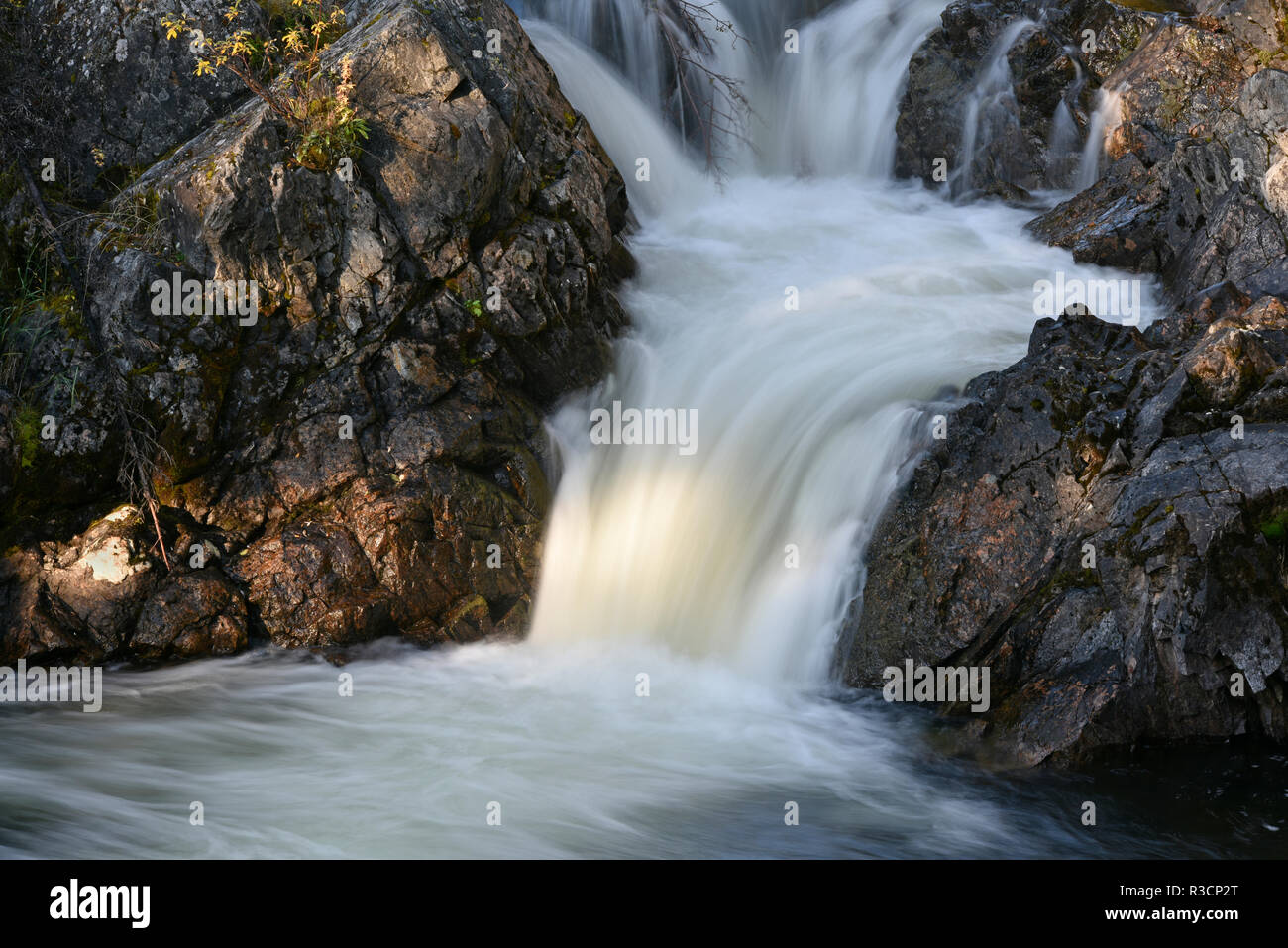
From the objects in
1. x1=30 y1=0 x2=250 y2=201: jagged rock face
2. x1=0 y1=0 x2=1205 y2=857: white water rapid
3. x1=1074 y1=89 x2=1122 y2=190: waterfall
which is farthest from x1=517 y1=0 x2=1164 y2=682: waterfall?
x1=30 y1=0 x2=250 y2=201: jagged rock face

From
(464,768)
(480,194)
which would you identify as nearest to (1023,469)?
(464,768)

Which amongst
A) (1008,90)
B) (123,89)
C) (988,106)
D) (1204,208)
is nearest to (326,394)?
(123,89)

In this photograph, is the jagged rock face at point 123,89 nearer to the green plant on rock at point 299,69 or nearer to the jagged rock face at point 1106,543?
the green plant on rock at point 299,69

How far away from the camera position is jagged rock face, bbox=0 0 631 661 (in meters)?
7.67

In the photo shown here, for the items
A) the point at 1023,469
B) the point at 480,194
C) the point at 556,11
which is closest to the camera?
the point at 1023,469

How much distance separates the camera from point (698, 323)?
9.68 metres

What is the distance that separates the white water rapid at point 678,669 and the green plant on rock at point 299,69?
2578 mm

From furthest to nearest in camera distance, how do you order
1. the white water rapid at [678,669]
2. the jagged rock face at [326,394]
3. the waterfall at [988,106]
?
the waterfall at [988,106] < the jagged rock face at [326,394] < the white water rapid at [678,669]

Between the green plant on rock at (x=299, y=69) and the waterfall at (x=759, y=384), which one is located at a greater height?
the green plant on rock at (x=299, y=69)

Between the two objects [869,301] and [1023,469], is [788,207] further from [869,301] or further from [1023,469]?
[1023,469]

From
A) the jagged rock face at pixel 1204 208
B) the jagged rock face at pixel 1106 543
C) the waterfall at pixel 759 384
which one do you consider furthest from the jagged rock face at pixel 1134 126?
the jagged rock face at pixel 1106 543

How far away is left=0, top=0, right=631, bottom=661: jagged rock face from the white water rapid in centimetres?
38

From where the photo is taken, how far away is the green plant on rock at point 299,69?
814 cm

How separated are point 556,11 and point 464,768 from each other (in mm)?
9313
